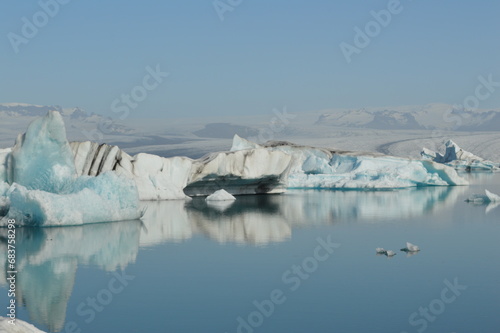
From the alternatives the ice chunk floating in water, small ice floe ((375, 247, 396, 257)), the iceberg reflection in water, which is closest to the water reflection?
the iceberg reflection in water

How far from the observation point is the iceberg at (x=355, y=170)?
22359mm

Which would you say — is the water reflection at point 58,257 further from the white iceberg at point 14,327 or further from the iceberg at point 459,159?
the iceberg at point 459,159

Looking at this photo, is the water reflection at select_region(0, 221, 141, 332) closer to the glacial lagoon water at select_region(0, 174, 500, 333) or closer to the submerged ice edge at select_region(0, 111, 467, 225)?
the glacial lagoon water at select_region(0, 174, 500, 333)

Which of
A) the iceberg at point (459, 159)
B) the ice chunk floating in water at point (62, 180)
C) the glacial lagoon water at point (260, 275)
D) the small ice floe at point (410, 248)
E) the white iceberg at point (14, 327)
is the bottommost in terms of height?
the glacial lagoon water at point (260, 275)

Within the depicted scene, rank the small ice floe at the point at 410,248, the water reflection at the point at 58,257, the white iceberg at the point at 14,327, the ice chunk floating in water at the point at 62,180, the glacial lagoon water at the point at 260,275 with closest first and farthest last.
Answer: the white iceberg at the point at 14,327 < the glacial lagoon water at the point at 260,275 < the water reflection at the point at 58,257 < the small ice floe at the point at 410,248 < the ice chunk floating in water at the point at 62,180

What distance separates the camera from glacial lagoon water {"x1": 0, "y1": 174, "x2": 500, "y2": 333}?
5.77m

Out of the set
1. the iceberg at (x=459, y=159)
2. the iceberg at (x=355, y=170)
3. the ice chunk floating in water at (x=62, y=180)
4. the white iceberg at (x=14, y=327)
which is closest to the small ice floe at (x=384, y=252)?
the ice chunk floating in water at (x=62, y=180)

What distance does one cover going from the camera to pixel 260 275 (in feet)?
25.0

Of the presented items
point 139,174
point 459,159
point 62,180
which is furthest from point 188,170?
point 459,159

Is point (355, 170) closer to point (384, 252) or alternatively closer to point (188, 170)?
point (188, 170)

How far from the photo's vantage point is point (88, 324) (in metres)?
5.59

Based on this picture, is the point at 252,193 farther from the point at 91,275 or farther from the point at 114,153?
the point at 91,275

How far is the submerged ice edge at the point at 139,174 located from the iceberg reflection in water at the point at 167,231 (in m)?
0.33

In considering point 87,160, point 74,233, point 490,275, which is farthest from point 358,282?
point 87,160
